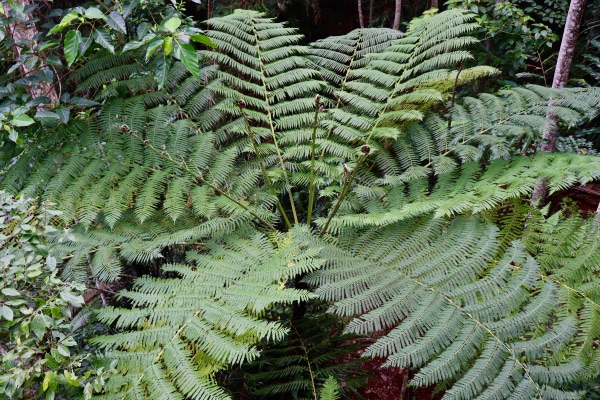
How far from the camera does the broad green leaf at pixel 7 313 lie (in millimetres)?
1195

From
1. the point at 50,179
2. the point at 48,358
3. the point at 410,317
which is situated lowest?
the point at 410,317

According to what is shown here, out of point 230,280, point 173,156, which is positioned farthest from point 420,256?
point 173,156

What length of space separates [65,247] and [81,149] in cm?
64

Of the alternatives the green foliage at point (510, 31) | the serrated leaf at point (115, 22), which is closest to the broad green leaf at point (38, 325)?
the serrated leaf at point (115, 22)

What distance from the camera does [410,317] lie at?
146cm

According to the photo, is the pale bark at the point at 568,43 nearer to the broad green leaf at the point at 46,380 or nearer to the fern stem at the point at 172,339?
the fern stem at the point at 172,339

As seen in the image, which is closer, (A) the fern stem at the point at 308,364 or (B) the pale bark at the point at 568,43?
(A) the fern stem at the point at 308,364

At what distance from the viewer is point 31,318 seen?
1271 mm

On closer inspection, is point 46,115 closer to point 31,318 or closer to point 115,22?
point 115,22

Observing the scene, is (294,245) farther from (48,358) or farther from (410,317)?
(48,358)

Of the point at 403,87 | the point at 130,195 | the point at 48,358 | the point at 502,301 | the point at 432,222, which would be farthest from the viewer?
the point at 403,87

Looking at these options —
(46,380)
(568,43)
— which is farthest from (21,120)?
(568,43)

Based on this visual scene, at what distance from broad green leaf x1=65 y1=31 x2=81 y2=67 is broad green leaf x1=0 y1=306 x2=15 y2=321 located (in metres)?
0.96

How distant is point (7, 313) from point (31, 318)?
82 mm
